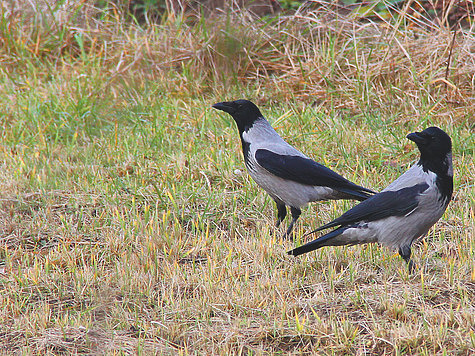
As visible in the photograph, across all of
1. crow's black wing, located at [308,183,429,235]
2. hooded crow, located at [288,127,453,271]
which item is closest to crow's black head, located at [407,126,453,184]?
hooded crow, located at [288,127,453,271]

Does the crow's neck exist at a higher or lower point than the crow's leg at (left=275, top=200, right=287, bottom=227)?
higher

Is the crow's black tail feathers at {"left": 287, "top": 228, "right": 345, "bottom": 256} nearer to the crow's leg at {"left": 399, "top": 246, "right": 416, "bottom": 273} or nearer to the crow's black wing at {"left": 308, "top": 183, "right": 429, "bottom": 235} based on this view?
the crow's black wing at {"left": 308, "top": 183, "right": 429, "bottom": 235}

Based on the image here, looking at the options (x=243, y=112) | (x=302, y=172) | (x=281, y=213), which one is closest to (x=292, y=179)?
(x=302, y=172)

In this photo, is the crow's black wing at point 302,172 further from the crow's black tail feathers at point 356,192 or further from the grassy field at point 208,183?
the grassy field at point 208,183

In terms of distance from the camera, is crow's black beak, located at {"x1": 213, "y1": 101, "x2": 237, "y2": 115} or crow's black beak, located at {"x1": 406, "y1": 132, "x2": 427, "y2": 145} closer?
crow's black beak, located at {"x1": 406, "y1": 132, "x2": 427, "y2": 145}

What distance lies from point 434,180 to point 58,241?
8.23 feet

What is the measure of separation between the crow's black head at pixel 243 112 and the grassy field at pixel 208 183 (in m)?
0.57

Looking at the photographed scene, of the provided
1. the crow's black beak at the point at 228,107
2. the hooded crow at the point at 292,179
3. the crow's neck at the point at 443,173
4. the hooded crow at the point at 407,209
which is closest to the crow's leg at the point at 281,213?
the hooded crow at the point at 292,179

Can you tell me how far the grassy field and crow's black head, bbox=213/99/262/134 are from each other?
1.88ft

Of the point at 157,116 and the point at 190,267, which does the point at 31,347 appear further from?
the point at 157,116

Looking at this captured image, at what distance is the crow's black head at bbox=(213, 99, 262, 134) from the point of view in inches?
193

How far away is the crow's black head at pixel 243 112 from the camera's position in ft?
16.1

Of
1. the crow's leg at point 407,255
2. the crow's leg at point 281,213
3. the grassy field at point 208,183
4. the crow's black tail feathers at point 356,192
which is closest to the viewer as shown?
the grassy field at point 208,183

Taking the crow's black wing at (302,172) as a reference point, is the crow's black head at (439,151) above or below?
above
